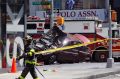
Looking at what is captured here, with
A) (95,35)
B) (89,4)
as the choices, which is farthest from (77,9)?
(95,35)

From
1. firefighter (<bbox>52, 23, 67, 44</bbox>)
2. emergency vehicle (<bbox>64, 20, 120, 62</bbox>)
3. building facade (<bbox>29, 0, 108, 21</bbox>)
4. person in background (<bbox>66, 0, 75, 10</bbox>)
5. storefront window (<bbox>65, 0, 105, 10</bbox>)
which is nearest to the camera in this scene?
firefighter (<bbox>52, 23, 67, 44</bbox>)

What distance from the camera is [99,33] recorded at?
114 feet

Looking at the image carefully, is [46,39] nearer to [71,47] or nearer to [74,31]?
[71,47]

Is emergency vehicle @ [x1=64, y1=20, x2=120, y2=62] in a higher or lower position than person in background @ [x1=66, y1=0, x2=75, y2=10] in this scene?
lower

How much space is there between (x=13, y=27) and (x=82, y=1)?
37876 millimetres

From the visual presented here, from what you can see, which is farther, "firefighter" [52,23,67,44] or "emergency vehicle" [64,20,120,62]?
"emergency vehicle" [64,20,120,62]

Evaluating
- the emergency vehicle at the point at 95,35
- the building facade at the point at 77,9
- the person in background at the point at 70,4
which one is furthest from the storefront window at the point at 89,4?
the emergency vehicle at the point at 95,35

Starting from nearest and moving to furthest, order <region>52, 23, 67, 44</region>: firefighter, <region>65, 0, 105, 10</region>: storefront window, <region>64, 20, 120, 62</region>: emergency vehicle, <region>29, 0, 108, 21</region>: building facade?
<region>52, 23, 67, 44</region>: firefighter < <region>64, 20, 120, 62</region>: emergency vehicle < <region>29, 0, 108, 21</region>: building facade < <region>65, 0, 105, 10</region>: storefront window

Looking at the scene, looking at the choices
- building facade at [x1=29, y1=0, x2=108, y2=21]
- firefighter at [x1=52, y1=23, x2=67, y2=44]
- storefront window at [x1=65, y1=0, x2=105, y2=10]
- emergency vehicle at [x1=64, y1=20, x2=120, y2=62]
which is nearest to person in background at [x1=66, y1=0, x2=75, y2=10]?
building facade at [x1=29, y1=0, x2=108, y2=21]

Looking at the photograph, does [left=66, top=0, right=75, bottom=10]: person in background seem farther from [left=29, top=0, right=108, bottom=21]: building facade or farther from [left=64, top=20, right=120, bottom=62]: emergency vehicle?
[left=64, top=20, right=120, bottom=62]: emergency vehicle

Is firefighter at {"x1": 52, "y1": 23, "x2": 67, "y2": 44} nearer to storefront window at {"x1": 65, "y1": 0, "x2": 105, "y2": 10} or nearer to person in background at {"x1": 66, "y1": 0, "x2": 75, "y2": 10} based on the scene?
person in background at {"x1": 66, "y1": 0, "x2": 75, "y2": 10}

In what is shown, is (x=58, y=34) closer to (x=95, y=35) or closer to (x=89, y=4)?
(x=95, y=35)

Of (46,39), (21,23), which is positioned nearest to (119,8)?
(46,39)

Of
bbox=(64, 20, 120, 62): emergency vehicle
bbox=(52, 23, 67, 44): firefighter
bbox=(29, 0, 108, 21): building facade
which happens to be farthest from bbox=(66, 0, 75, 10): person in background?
bbox=(52, 23, 67, 44): firefighter
